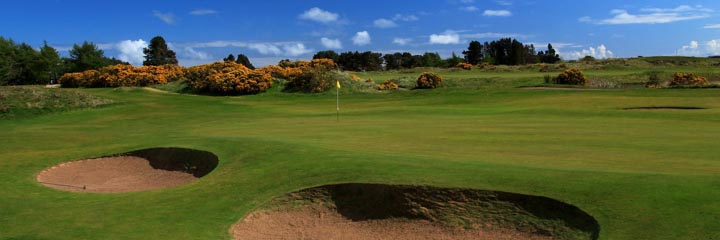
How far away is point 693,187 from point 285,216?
7.67 m

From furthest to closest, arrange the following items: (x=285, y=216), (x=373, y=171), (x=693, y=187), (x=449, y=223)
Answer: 1. (x=373, y=171)
2. (x=285, y=216)
3. (x=449, y=223)
4. (x=693, y=187)

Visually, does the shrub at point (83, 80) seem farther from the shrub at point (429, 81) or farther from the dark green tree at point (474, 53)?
the dark green tree at point (474, 53)

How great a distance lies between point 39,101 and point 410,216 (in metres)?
33.9

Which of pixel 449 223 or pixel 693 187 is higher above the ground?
pixel 693 187

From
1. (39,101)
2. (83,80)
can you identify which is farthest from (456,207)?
(83,80)

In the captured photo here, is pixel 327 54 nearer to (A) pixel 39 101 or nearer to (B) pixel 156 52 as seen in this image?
(B) pixel 156 52

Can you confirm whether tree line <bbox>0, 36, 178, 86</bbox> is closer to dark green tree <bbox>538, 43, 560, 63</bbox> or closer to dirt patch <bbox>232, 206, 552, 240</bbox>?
dirt patch <bbox>232, 206, 552, 240</bbox>

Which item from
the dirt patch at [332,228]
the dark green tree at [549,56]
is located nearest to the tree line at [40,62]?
the dirt patch at [332,228]

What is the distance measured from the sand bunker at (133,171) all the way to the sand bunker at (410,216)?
17.0 feet

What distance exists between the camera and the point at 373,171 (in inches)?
481

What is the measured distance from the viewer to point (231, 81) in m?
49.8

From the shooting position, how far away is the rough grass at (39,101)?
3412 cm

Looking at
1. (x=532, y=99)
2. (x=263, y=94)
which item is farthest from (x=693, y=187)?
(x=263, y=94)

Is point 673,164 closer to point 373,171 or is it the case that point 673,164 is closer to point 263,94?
point 373,171
